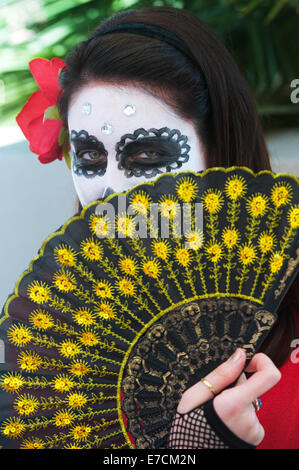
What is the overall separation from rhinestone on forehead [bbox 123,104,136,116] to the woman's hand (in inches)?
19.2

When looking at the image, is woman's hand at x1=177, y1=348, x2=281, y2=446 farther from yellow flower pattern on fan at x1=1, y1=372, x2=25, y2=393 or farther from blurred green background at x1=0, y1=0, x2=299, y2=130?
blurred green background at x1=0, y1=0, x2=299, y2=130

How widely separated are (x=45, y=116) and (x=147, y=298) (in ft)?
1.92

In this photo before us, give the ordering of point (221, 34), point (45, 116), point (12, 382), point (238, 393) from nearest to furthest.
→ point (238, 393), point (12, 382), point (45, 116), point (221, 34)

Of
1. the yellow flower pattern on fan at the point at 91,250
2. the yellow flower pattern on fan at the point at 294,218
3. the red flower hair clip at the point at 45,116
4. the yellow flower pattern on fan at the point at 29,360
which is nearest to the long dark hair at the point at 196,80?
the red flower hair clip at the point at 45,116

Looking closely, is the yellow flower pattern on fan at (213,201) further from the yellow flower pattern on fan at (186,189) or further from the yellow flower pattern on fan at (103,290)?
the yellow flower pattern on fan at (103,290)

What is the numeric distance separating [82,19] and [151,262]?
37.3 inches

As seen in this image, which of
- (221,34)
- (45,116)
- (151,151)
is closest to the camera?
(151,151)

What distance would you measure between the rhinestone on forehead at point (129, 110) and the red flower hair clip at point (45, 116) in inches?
11.2

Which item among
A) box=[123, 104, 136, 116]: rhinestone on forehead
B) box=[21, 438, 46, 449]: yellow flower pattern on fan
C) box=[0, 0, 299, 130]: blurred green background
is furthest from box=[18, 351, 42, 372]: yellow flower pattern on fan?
box=[0, 0, 299, 130]: blurred green background

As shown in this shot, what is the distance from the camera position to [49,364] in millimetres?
1027

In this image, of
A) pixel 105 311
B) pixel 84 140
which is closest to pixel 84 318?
pixel 105 311

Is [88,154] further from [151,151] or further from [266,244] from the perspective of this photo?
[266,244]

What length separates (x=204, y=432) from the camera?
95 centimetres

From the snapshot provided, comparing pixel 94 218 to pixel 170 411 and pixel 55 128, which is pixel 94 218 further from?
pixel 55 128
